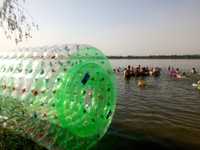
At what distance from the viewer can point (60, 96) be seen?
742 centimetres

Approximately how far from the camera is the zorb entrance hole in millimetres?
7566

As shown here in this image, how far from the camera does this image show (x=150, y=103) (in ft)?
68.7

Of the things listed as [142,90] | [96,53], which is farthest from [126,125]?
[142,90]

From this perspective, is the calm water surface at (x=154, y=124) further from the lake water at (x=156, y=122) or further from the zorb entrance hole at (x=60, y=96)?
the zorb entrance hole at (x=60, y=96)

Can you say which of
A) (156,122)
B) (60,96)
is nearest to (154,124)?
(156,122)

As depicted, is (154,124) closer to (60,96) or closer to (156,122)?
(156,122)

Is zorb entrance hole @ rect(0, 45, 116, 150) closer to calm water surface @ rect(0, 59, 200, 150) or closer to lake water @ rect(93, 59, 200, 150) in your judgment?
calm water surface @ rect(0, 59, 200, 150)

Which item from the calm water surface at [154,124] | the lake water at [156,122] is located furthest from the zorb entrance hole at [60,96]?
the lake water at [156,122]

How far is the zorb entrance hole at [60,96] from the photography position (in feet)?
24.8

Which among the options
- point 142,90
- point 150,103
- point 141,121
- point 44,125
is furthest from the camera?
point 142,90

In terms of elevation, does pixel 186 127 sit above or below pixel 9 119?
below

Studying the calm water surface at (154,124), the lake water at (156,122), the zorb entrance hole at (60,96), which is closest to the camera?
the zorb entrance hole at (60,96)

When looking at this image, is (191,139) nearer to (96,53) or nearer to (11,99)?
(96,53)

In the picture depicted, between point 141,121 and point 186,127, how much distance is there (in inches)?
87.3
